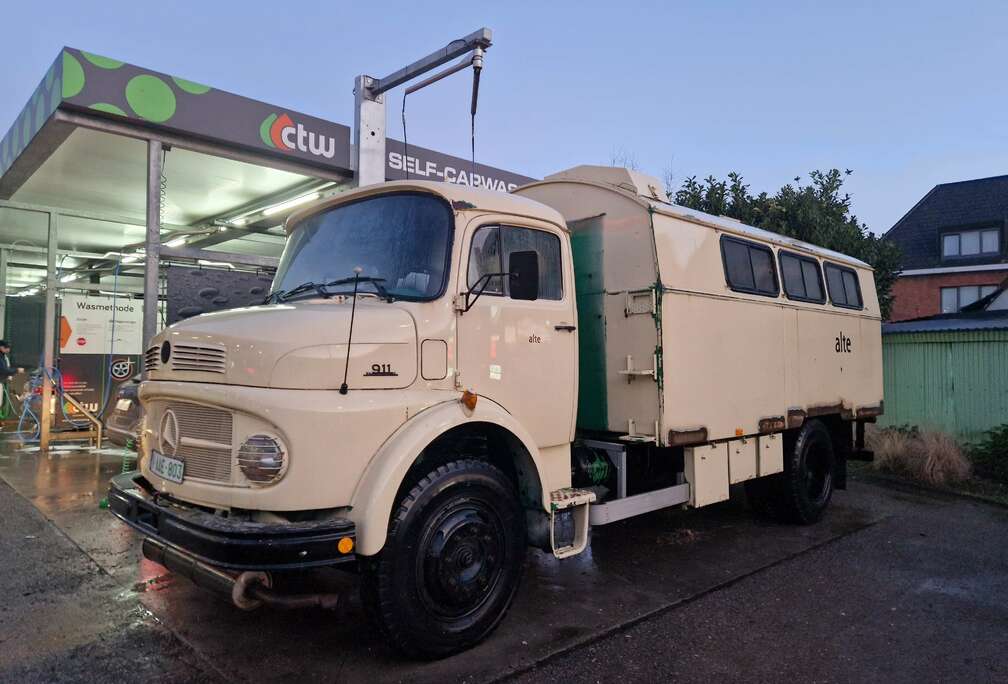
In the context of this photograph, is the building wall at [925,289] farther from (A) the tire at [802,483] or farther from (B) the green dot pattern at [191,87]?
(B) the green dot pattern at [191,87]

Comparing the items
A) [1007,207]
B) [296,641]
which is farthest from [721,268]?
[1007,207]

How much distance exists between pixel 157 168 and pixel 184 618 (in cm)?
555

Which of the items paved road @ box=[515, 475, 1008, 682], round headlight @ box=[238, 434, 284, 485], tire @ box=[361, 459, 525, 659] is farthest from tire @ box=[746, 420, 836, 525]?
round headlight @ box=[238, 434, 284, 485]

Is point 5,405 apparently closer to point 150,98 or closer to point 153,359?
point 150,98

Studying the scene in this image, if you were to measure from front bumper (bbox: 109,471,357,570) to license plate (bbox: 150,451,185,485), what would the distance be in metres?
0.22

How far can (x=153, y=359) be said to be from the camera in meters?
3.97

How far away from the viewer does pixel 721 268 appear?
19.2 ft

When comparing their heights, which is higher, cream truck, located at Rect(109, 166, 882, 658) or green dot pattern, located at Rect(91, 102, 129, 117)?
green dot pattern, located at Rect(91, 102, 129, 117)

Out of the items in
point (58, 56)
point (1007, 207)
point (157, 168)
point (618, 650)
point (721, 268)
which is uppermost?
point (1007, 207)

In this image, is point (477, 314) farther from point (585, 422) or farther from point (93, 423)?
point (93, 423)

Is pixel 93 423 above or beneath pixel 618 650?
above

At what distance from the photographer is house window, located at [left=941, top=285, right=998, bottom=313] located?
81.7 feet

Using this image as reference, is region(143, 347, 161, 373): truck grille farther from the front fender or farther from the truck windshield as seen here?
the front fender

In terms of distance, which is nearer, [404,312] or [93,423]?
[404,312]
